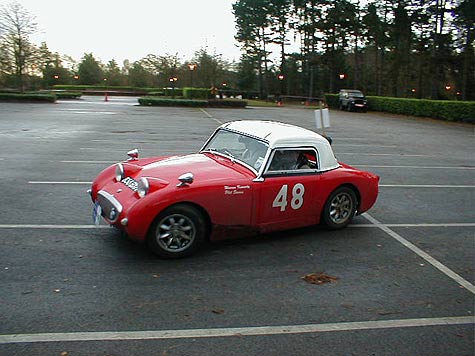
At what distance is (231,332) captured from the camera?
3.49 m

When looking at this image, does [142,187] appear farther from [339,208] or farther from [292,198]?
[339,208]

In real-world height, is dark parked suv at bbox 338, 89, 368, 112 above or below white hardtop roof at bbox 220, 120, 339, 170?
above

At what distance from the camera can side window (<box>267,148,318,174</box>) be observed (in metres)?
5.53

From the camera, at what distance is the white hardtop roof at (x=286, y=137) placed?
5715mm

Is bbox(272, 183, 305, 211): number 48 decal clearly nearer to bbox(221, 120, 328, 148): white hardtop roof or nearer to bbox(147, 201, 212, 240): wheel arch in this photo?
bbox(221, 120, 328, 148): white hardtop roof

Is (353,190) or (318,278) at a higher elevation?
(353,190)

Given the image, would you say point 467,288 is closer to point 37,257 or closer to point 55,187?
point 37,257

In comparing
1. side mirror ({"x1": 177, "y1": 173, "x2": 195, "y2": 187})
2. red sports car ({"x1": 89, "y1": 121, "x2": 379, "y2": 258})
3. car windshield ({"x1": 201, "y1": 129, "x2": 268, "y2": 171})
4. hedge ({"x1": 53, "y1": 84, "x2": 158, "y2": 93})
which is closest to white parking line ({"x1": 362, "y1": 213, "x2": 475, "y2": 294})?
red sports car ({"x1": 89, "y1": 121, "x2": 379, "y2": 258})

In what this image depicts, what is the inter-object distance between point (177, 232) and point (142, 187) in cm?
63

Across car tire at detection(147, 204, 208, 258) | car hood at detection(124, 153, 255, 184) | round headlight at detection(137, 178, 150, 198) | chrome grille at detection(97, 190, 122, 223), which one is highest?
car hood at detection(124, 153, 255, 184)

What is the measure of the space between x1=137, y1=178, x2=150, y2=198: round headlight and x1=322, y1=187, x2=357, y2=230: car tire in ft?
8.33

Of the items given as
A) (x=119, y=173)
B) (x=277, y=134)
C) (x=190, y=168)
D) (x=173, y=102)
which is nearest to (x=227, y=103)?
(x=173, y=102)

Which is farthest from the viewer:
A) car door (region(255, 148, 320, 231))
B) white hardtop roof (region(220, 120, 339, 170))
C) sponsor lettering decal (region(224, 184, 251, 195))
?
white hardtop roof (region(220, 120, 339, 170))

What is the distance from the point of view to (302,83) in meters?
67.2
